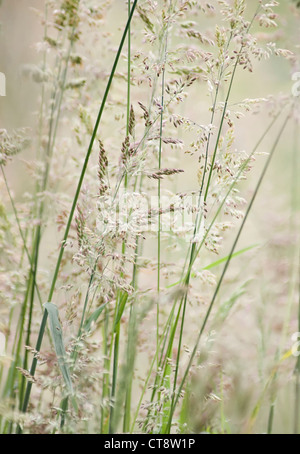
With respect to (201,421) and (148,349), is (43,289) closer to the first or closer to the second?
(148,349)

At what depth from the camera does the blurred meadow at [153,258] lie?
759mm

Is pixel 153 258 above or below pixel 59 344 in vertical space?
above

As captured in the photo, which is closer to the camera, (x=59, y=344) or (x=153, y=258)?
(x=59, y=344)

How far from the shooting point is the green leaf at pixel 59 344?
28.1 inches

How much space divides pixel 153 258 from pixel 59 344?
0.40 m

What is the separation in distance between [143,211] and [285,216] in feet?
1.99

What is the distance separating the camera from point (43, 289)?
120 centimetres

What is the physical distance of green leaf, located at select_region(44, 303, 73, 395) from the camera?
0.71 metres

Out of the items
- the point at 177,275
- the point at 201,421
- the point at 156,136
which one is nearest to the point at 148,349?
the point at 177,275

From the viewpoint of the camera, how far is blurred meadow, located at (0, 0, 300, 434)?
759 millimetres

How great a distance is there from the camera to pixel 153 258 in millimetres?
1118

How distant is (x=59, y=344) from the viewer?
0.75 m

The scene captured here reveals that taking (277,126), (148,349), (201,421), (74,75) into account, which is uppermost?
(74,75)

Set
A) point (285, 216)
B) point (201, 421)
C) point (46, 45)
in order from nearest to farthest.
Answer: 1. point (201, 421)
2. point (46, 45)
3. point (285, 216)
